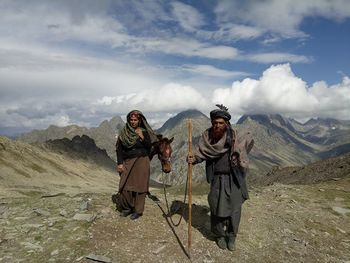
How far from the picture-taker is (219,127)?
967 centimetres

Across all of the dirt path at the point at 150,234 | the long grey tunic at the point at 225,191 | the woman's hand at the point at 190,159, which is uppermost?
the woman's hand at the point at 190,159

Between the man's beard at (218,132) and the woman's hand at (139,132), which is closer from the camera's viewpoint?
the man's beard at (218,132)

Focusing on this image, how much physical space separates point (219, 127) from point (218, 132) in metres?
0.16

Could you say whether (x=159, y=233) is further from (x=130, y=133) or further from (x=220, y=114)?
(x=220, y=114)

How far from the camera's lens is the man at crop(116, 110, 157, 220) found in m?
11.4

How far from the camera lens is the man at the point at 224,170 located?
380 inches

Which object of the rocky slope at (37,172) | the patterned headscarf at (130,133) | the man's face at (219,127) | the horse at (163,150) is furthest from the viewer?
the rocky slope at (37,172)

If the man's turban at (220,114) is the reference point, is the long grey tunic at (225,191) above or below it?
below

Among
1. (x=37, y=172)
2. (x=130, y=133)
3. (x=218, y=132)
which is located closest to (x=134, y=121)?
(x=130, y=133)

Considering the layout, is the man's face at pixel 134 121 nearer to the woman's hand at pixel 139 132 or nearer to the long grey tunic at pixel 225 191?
the woman's hand at pixel 139 132

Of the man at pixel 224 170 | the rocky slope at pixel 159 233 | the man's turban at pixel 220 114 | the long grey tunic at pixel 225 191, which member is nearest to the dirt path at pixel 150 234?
the rocky slope at pixel 159 233

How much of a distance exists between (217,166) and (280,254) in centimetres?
303

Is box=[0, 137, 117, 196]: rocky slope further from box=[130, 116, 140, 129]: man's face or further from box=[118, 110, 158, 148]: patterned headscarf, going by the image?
box=[130, 116, 140, 129]: man's face

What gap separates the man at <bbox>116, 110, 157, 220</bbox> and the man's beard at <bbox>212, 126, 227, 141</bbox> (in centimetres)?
257
